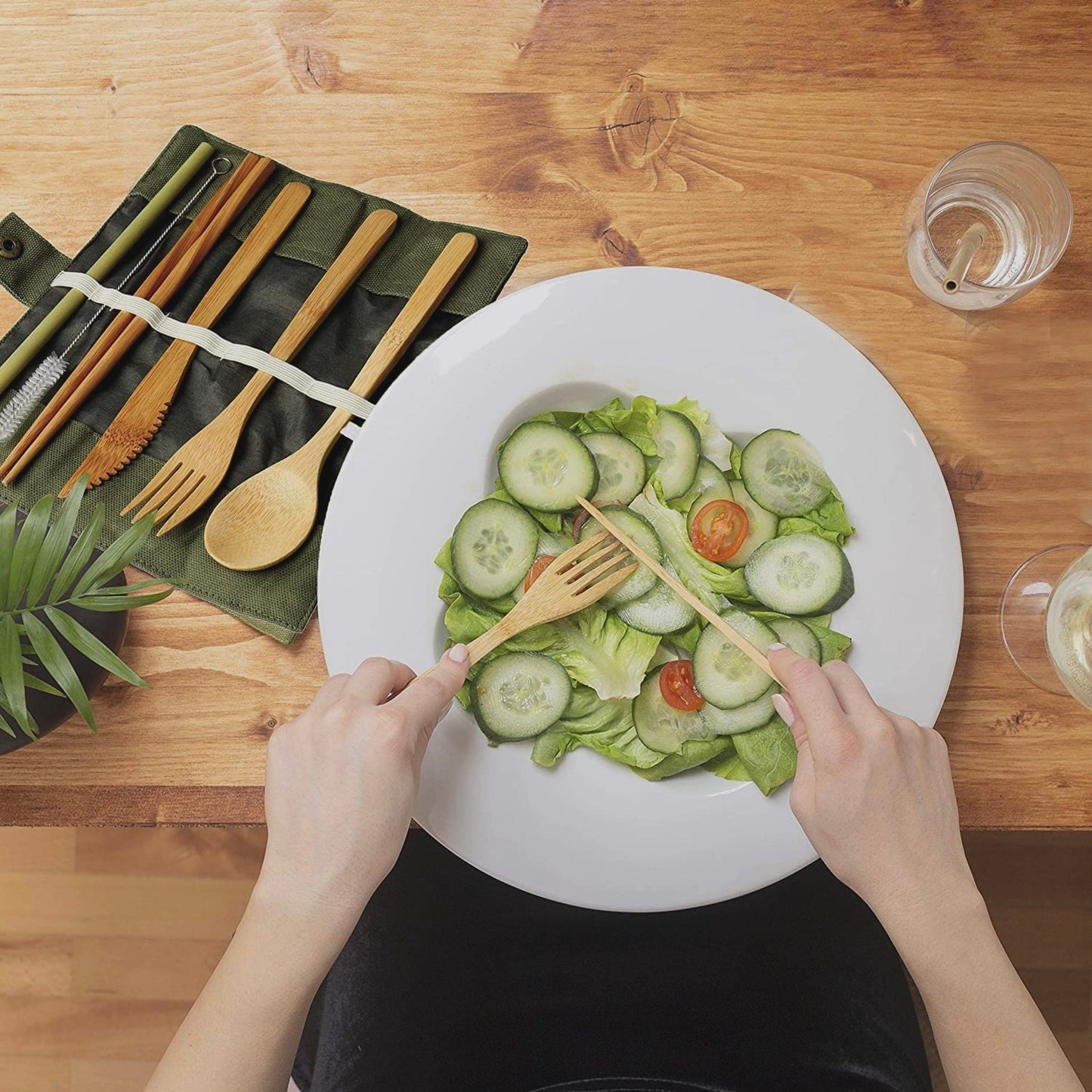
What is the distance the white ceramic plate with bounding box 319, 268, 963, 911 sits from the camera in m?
1.11

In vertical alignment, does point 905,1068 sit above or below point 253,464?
below

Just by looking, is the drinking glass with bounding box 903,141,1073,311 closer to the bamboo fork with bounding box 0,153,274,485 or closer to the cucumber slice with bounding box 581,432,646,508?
the cucumber slice with bounding box 581,432,646,508

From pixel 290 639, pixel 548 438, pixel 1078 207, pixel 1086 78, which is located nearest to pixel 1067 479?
pixel 1078 207

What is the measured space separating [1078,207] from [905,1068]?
1.36 meters

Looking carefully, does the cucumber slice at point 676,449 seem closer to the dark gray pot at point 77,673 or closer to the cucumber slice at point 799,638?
the cucumber slice at point 799,638

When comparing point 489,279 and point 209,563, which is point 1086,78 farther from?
point 209,563

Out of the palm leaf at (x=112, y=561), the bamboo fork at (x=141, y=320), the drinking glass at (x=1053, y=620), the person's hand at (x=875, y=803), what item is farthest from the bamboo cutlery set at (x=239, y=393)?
the drinking glass at (x=1053, y=620)

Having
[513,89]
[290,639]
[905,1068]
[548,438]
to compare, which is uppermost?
[513,89]

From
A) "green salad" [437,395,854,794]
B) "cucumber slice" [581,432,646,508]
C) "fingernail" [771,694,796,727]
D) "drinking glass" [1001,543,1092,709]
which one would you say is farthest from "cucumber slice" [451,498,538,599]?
"drinking glass" [1001,543,1092,709]

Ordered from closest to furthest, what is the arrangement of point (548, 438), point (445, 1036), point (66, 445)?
point (548, 438)
point (66, 445)
point (445, 1036)

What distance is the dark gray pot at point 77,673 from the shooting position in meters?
1.07

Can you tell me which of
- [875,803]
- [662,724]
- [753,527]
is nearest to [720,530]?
[753,527]

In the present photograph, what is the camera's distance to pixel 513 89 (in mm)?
1347

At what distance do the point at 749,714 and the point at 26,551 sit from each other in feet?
2.73
